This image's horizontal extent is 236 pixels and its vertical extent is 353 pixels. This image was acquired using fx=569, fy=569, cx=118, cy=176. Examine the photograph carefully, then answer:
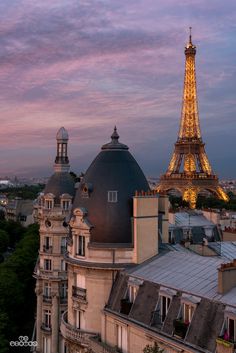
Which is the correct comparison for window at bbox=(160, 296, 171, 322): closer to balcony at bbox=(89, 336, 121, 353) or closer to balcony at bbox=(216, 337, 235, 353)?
balcony at bbox=(89, 336, 121, 353)

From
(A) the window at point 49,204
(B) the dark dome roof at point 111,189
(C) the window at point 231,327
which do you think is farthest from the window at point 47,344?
(C) the window at point 231,327

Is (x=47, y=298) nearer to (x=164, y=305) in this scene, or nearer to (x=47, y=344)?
(x=47, y=344)

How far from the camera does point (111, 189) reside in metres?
33.7

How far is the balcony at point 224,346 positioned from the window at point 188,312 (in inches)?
111

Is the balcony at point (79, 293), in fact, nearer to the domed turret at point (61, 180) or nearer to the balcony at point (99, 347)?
the balcony at point (99, 347)

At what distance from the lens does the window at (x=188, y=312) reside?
26.6 metres

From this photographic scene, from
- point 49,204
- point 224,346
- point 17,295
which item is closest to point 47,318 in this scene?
point 49,204

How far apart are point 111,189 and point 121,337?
8515mm

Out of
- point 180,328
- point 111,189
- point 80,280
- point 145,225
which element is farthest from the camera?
point 80,280

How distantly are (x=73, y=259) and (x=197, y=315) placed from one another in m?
10.3

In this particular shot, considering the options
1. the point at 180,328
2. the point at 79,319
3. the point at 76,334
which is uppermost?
the point at 180,328

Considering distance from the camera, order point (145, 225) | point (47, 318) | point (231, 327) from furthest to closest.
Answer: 1. point (47, 318)
2. point (145, 225)
3. point (231, 327)

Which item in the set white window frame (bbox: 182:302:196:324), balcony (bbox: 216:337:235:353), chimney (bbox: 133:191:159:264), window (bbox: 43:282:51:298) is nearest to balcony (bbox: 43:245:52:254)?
window (bbox: 43:282:51:298)

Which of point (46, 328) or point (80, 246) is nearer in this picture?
point (80, 246)
